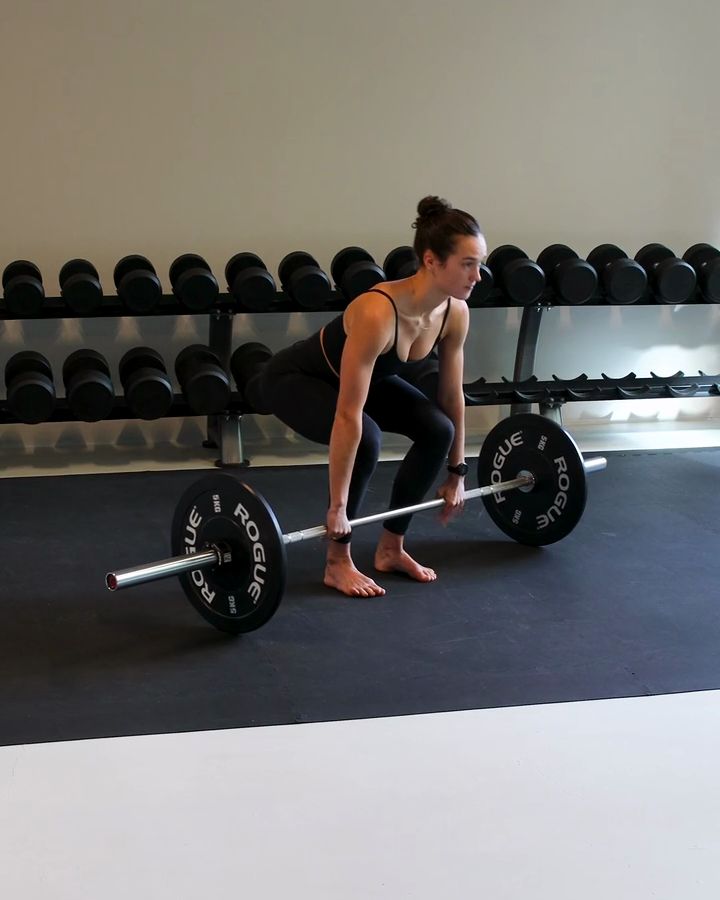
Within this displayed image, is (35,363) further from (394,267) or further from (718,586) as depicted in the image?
(718,586)

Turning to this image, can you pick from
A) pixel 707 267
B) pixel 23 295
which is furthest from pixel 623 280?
pixel 23 295

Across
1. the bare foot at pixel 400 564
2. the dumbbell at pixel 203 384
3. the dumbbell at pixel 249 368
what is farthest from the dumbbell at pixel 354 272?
the bare foot at pixel 400 564

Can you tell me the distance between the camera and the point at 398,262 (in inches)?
153

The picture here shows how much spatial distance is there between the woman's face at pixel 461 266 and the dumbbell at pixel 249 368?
1.33 meters

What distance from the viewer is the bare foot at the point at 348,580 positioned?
2656mm

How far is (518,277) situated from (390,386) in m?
1.33

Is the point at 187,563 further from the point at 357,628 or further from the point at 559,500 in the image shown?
the point at 559,500

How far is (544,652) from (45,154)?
2670mm

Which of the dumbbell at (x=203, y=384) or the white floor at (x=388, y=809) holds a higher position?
the dumbbell at (x=203, y=384)

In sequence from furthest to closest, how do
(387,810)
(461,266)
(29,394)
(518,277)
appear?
1. (518,277)
2. (29,394)
3. (461,266)
4. (387,810)

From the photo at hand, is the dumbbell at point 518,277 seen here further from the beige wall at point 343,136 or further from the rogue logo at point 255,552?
the rogue logo at point 255,552

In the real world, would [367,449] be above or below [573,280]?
below

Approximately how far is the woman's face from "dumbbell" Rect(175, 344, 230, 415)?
4.51ft

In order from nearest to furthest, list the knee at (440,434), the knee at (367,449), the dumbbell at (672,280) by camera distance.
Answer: the knee at (367,449), the knee at (440,434), the dumbbell at (672,280)
